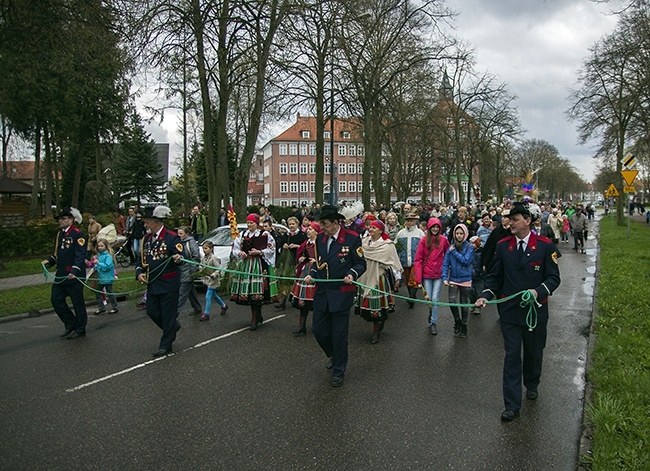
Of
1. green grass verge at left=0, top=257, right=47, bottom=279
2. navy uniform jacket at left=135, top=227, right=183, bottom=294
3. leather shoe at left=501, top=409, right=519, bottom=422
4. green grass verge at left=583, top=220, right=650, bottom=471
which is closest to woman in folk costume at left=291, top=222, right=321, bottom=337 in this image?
navy uniform jacket at left=135, top=227, right=183, bottom=294

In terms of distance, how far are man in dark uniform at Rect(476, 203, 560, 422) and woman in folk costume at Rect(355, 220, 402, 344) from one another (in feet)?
8.88

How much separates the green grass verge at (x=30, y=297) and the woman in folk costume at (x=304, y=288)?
456 centimetres

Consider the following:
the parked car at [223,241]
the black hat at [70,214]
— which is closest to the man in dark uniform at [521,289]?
the black hat at [70,214]

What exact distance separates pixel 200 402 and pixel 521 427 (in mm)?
3135

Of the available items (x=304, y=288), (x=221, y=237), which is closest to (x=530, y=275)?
(x=304, y=288)

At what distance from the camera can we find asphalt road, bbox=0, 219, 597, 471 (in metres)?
4.15

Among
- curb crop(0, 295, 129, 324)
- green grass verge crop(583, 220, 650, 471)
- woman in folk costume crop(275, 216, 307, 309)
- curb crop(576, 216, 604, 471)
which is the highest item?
woman in folk costume crop(275, 216, 307, 309)

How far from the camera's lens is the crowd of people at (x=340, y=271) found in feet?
16.4

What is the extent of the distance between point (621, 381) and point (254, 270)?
17.7 feet

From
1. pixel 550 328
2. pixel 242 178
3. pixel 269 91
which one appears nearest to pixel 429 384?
pixel 550 328

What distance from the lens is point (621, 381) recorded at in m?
5.61

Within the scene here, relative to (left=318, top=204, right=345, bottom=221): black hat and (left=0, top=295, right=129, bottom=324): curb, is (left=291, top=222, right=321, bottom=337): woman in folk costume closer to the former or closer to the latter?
(left=318, top=204, right=345, bottom=221): black hat

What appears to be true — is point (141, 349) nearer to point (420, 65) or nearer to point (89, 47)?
point (89, 47)

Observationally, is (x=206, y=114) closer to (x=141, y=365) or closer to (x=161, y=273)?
(x=161, y=273)
